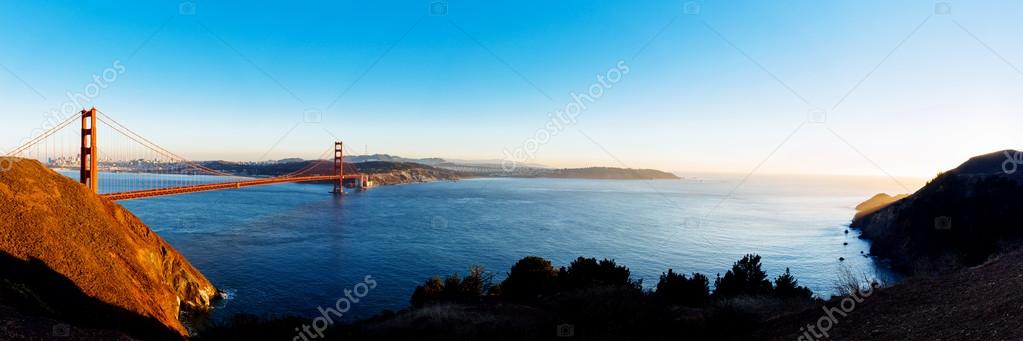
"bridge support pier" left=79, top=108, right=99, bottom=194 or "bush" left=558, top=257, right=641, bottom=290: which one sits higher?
"bridge support pier" left=79, top=108, right=99, bottom=194

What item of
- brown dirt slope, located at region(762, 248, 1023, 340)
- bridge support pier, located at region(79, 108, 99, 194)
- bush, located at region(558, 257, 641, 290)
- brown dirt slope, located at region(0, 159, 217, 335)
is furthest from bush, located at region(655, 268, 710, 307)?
bridge support pier, located at region(79, 108, 99, 194)

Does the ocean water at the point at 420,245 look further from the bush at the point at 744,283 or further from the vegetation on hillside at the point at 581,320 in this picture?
the vegetation on hillside at the point at 581,320

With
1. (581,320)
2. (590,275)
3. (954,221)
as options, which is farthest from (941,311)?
(954,221)

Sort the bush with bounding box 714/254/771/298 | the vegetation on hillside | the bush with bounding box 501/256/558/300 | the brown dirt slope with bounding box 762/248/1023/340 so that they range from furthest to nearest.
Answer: the bush with bounding box 714/254/771/298
the bush with bounding box 501/256/558/300
the vegetation on hillside
the brown dirt slope with bounding box 762/248/1023/340

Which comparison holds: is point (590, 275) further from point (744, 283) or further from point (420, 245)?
point (420, 245)

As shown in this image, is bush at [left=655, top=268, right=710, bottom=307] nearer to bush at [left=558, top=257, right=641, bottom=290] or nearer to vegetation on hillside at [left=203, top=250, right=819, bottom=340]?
vegetation on hillside at [left=203, top=250, right=819, bottom=340]
